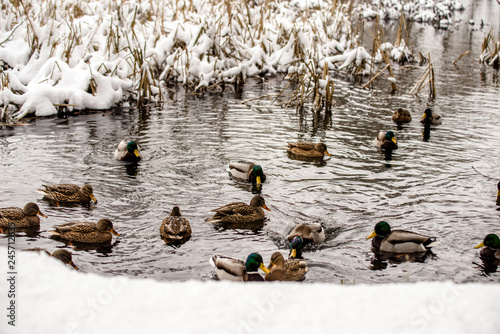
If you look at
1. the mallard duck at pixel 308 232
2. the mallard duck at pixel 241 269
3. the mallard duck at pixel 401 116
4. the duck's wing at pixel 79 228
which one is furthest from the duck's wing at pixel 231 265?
the mallard duck at pixel 401 116

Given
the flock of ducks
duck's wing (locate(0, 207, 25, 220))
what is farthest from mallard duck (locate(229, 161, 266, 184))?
duck's wing (locate(0, 207, 25, 220))

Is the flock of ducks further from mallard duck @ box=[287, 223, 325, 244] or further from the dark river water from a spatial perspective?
the dark river water

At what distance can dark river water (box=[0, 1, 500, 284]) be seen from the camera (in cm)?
664

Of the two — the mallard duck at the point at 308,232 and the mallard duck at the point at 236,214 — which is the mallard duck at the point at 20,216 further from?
the mallard duck at the point at 308,232

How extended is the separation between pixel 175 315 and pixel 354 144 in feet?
26.8

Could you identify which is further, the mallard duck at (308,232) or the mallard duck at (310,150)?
the mallard duck at (310,150)

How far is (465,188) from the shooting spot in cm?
885

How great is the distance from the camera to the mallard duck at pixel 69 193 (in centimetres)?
795

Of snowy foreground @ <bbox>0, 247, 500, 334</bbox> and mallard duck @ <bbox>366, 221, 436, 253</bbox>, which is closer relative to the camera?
snowy foreground @ <bbox>0, 247, 500, 334</bbox>

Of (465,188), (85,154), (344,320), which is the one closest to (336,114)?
(465,188)

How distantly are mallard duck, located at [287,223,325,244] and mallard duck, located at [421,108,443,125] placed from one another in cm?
705

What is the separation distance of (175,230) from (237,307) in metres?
3.01

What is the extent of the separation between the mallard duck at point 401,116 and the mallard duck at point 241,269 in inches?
322

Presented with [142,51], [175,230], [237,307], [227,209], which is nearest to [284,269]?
[175,230]
